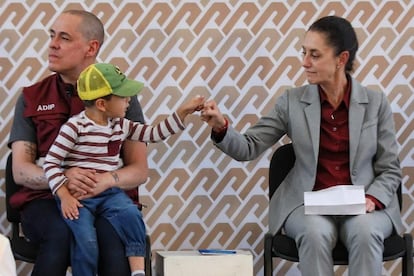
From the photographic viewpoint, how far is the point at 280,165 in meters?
3.93

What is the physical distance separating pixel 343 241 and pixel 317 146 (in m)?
0.42

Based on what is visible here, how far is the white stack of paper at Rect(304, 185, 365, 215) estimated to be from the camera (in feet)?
11.8

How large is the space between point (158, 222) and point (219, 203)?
31cm

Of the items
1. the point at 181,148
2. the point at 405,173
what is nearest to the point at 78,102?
the point at 181,148

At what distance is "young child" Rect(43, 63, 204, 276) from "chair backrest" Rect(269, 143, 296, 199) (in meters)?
0.69

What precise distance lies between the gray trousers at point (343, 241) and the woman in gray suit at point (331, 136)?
5cm

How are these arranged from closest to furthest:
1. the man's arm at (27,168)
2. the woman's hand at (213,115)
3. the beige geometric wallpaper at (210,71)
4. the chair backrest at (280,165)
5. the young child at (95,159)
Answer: the young child at (95,159) → the man's arm at (27,168) → the woman's hand at (213,115) → the chair backrest at (280,165) → the beige geometric wallpaper at (210,71)

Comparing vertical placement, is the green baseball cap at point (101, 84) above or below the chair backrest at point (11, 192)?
above

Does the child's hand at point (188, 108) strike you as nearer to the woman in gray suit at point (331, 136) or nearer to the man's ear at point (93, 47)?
the woman in gray suit at point (331, 136)

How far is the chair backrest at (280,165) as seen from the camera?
3922mm

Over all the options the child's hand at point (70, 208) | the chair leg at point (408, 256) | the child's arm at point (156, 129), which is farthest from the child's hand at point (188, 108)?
the chair leg at point (408, 256)

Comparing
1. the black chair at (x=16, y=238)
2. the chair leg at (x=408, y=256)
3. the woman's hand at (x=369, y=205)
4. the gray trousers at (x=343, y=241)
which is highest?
the woman's hand at (x=369, y=205)

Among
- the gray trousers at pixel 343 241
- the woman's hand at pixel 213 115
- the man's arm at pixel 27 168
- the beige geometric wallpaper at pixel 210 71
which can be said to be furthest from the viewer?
the beige geometric wallpaper at pixel 210 71

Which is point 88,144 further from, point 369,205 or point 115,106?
point 369,205
